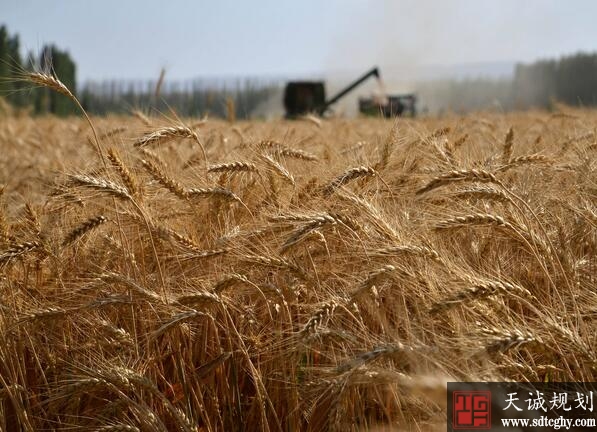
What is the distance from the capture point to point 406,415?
194 cm

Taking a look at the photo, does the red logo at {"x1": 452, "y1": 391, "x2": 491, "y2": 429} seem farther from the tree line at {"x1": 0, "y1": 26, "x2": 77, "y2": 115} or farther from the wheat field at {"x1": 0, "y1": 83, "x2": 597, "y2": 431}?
the tree line at {"x1": 0, "y1": 26, "x2": 77, "y2": 115}

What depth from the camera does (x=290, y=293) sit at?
2.27 m

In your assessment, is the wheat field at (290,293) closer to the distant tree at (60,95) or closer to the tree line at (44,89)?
the tree line at (44,89)

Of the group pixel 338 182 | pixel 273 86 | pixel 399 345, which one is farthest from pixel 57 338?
pixel 273 86

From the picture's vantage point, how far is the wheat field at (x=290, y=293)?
1730mm

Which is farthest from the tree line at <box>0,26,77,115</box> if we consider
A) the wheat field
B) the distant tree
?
the wheat field

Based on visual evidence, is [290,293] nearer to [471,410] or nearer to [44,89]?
[471,410]

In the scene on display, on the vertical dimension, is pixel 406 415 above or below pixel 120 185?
below

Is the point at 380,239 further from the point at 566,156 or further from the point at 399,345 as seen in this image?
the point at 566,156

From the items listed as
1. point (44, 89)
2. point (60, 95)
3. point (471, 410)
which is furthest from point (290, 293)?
point (60, 95)

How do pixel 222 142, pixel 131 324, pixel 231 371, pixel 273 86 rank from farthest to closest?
pixel 273 86
pixel 222 142
pixel 131 324
pixel 231 371

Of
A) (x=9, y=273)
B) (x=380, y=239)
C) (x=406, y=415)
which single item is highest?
(x=380, y=239)

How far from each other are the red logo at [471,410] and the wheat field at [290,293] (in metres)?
0.05

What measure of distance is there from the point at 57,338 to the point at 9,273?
418 millimetres
